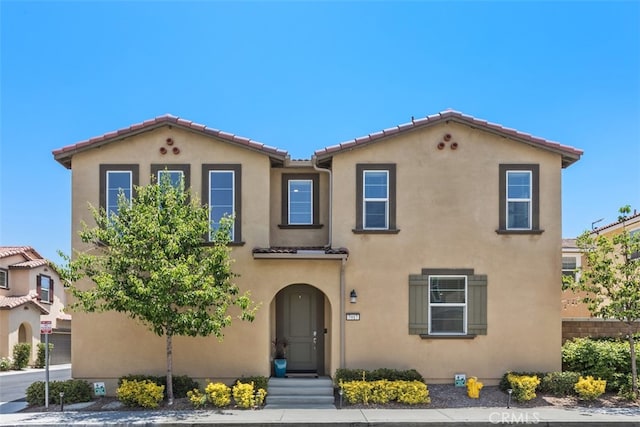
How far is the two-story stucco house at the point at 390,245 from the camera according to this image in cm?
1392

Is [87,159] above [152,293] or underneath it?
above

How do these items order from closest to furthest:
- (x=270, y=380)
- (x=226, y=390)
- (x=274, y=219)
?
(x=226, y=390), (x=270, y=380), (x=274, y=219)

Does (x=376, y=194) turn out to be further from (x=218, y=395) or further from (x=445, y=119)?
(x=218, y=395)

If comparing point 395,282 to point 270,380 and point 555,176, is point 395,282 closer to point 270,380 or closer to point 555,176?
point 270,380

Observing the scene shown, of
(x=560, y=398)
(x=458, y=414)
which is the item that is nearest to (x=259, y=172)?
(x=458, y=414)

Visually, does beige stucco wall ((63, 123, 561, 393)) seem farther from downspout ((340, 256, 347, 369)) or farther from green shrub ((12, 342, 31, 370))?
green shrub ((12, 342, 31, 370))

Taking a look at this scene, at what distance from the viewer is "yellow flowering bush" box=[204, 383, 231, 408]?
1260 cm

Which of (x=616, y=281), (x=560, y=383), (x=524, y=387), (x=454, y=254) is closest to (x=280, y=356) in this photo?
(x=454, y=254)

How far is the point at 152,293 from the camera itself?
11.6 metres

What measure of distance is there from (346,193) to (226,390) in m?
5.81

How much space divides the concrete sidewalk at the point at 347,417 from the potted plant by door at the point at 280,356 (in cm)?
173

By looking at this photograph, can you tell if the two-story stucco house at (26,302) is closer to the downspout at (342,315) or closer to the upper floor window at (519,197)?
the downspout at (342,315)

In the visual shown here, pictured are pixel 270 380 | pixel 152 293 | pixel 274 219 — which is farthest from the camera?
pixel 274 219

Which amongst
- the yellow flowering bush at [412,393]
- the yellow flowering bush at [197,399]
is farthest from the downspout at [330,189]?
the yellow flowering bush at [197,399]
